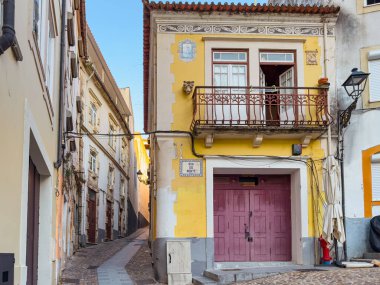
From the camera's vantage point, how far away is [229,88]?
12.8m

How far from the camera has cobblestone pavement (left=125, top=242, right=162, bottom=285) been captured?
42.0 ft

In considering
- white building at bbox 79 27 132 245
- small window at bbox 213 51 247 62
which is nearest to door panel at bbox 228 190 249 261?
small window at bbox 213 51 247 62

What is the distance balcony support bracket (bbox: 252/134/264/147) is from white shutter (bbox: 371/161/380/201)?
270 cm

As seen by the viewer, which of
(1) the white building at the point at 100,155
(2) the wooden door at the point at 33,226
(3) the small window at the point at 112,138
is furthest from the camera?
(3) the small window at the point at 112,138

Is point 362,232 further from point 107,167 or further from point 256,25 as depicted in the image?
point 107,167

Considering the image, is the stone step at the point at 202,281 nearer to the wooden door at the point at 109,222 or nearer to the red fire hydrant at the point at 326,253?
the red fire hydrant at the point at 326,253

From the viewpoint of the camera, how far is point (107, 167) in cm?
2539

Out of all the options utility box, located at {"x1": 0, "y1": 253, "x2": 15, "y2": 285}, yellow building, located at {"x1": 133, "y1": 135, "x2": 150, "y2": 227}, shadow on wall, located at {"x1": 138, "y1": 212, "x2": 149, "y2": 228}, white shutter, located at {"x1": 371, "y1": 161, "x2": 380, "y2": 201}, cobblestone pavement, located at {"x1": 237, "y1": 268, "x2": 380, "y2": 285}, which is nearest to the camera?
utility box, located at {"x1": 0, "y1": 253, "x2": 15, "y2": 285}

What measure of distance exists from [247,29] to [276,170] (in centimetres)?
337

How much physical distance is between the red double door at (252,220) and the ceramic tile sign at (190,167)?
90 centimetres

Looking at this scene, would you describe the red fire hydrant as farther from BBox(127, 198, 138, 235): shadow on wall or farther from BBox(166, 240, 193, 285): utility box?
BBox(127, 198, 138, 235): shadow on wall

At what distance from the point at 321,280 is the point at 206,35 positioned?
6.16 m

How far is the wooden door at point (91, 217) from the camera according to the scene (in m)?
21.8

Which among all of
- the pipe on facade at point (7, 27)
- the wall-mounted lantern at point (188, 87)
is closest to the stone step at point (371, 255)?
the wall-mounted lantern at point (188, 87)
